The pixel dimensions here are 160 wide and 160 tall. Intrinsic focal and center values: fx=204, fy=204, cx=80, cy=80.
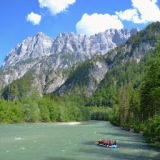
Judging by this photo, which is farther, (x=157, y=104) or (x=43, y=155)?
(x=157, y=104)

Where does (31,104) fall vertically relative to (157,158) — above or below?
above

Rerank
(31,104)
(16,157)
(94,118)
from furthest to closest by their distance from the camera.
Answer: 1. (94,118)
2. (31,104)
3. (16,157)

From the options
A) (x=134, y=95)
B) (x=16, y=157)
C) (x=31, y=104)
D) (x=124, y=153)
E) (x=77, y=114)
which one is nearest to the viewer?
(x=16, y=157)

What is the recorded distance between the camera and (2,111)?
95.5 meters

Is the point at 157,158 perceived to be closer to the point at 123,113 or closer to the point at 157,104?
the point at 157,104

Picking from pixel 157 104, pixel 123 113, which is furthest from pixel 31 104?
pixel 157 104

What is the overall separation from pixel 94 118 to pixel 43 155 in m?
172

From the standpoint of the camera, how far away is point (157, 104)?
171 feet

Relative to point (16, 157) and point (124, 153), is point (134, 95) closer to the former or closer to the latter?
point (124, 153)

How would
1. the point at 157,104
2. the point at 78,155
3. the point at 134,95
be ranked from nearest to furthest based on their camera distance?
1. the point at 78,155
2. the point at 157,104
3. the point at 134,95

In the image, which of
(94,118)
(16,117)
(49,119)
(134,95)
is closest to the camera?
(134,95)

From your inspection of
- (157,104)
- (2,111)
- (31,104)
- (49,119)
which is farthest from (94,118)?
(157,104)

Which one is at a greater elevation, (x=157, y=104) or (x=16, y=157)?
(x=157, y=104)

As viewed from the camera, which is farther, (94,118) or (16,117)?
(94,118)
